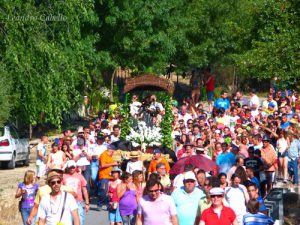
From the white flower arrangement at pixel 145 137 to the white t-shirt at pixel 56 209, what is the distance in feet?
39.3

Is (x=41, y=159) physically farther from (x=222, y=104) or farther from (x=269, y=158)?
(x=222, y=104)

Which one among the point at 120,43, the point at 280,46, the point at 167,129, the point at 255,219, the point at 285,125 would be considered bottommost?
the point at 255,219

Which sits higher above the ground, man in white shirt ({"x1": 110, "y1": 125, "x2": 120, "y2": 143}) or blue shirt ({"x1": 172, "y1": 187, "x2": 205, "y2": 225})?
man in white shirt ({"x1": 110, "y1": 125, "x2": 120, "y2": 143})

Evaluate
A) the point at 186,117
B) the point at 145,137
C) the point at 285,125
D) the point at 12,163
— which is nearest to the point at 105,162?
the point at 145,137

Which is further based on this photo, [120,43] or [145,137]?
[120,43]

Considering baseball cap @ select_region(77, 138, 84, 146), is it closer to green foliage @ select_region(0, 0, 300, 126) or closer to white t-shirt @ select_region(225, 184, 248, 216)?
green foliage @ select_region(0, 0, 300, 126)

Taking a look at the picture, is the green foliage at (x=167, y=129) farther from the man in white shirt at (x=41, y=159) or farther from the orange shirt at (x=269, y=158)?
the orange shirt at (x=269, y=158)

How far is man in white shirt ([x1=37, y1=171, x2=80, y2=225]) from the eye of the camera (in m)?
12.7

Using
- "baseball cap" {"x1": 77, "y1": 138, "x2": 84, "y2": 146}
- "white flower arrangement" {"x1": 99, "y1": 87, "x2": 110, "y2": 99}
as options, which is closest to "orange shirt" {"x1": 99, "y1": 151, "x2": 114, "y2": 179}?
"baseball cap" {"x1": 77, "y1": 138, "x2": 84, "y2": 146}

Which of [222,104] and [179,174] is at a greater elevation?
[222,104]

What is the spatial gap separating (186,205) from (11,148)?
52.4 ft

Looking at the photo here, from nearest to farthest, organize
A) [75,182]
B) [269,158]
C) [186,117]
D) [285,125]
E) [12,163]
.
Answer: [75,182]
[269,158]
[285,125]
[12,163]
[186,117]

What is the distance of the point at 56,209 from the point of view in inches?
501

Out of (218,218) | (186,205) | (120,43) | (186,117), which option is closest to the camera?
(218,218)
